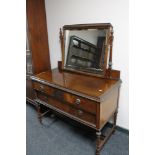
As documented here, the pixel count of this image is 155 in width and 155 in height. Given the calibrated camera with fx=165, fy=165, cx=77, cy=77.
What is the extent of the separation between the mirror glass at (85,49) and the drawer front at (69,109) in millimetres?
474

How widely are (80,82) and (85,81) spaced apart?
6 cm

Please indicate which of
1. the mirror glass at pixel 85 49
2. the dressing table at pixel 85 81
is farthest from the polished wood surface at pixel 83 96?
the mirror glass at pixel 85 49

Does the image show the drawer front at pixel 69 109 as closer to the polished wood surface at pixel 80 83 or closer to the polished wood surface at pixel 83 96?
the polished wood surface at pixel 83 96

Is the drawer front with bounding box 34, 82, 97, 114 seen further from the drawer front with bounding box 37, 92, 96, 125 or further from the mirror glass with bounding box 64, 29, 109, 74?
the mirror glass with bounding box 64, 29, 109, 74

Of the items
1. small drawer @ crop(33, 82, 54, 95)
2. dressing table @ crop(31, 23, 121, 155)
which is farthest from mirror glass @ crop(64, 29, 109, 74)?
small drawer @ crop(33, 82, 54, 95)

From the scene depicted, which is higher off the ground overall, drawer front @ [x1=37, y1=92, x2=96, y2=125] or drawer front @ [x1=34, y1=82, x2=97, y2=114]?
drawer front @ [x1=34, y1=82, x2=97, y2=114]

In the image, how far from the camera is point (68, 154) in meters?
1.76

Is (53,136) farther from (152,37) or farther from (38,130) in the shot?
(152,37)

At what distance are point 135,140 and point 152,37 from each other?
452 millimetres

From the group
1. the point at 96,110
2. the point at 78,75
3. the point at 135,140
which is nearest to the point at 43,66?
the point at 78,75

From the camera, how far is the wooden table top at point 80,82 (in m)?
1.53

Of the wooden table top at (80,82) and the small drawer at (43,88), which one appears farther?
the small drawer at (43,88)

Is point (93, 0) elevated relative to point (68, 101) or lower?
elevated

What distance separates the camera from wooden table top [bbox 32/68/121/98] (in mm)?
1530
